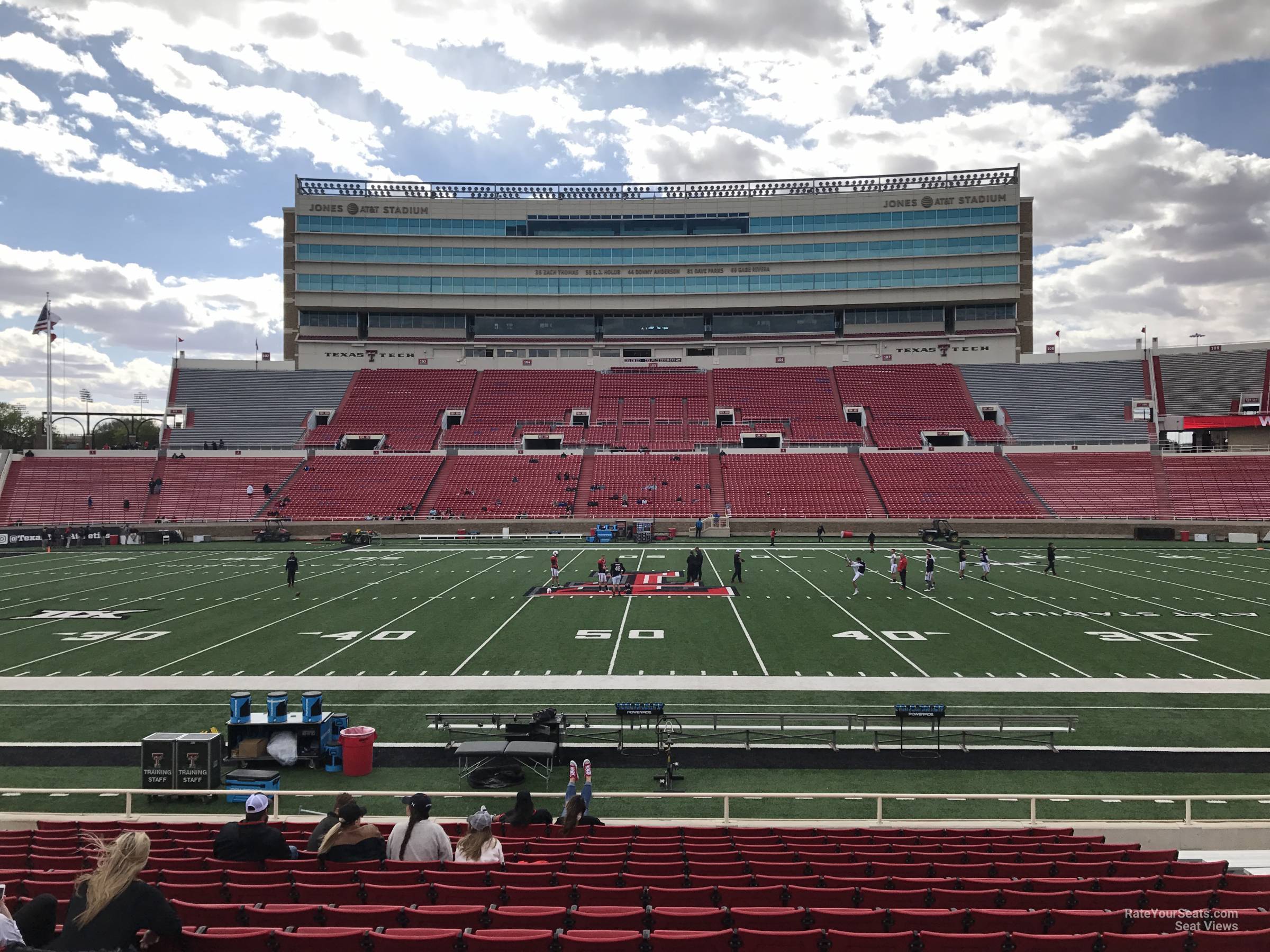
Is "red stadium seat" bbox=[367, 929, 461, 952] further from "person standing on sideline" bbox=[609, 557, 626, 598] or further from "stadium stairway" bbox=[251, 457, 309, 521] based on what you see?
"stadium stairway" bbox=[251, 457, 309, 521]

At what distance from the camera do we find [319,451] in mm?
58594

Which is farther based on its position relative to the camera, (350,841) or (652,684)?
(652,684)

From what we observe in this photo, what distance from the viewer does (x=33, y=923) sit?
3957mm

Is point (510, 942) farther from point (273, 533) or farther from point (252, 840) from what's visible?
point (273, 533)

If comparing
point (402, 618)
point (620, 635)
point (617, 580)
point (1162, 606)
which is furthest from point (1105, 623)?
point (402, 618)

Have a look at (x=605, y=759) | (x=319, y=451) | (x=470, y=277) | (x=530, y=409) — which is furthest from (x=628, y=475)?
(x=605, y=759)

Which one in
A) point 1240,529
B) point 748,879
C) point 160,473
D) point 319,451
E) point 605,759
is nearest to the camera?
point 748,879

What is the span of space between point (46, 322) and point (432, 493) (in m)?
29.7

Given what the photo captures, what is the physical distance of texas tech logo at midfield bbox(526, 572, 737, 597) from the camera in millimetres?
26781

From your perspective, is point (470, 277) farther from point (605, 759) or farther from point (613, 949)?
point (613, 949)

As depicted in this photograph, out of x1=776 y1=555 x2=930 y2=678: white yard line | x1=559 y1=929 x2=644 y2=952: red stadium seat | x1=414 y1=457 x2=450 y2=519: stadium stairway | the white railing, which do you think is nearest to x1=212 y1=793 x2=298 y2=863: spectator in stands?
the white railing

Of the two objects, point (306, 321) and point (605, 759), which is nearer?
point (605, 759)

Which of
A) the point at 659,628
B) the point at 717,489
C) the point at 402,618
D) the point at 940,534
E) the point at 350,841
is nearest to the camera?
the point at 350,841

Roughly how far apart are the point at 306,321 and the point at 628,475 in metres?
39.7
